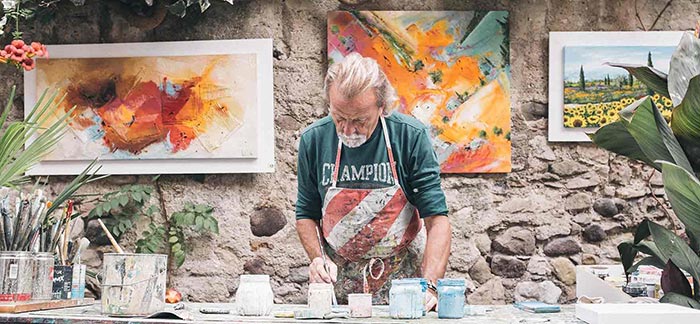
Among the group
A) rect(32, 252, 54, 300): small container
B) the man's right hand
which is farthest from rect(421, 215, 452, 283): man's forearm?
rect(32, 252, 54, 300): small container

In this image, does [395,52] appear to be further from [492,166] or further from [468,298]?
[468,298]

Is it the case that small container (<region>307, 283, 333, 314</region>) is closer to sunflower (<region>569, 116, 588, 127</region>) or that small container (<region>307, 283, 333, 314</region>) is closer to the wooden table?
the wooden table

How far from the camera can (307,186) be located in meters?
3.38

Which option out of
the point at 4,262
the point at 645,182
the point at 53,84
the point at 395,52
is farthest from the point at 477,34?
the point at 4,262

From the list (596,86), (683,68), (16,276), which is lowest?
(16,276)

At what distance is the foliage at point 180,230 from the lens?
4.45 metres

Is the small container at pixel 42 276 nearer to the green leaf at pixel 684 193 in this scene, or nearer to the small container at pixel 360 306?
the small container at pixel 360 306

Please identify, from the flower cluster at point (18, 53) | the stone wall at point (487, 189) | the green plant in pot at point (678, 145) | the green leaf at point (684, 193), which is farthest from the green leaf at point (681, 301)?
the flower cluster at point (18, 53)

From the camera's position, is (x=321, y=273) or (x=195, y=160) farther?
(x=195, y=160)

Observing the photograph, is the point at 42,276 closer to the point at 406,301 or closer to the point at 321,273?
the point at 321,273

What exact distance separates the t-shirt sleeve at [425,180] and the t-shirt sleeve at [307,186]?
0.38 metres

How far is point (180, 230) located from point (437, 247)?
1.86 meters

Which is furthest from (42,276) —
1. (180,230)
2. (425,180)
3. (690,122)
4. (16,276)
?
(180,230)

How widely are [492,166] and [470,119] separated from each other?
0.89ft
